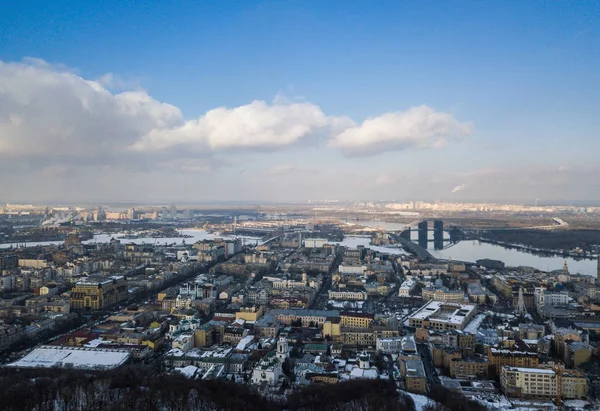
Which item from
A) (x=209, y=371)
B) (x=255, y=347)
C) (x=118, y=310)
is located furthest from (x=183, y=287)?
(x=209, y=371)

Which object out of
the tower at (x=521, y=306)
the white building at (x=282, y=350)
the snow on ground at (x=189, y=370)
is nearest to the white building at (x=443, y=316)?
the tower at (x=521, y=306)

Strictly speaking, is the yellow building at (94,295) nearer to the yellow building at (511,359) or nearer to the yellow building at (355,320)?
the yellow building at (355,320)

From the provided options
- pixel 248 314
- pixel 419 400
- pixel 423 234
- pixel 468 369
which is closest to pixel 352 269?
pixel 248 314

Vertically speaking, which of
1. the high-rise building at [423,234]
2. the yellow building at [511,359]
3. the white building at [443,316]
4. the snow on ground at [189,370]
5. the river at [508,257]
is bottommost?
the snow on ground at [189,370]

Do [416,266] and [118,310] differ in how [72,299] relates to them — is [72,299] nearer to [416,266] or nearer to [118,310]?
[118,310]

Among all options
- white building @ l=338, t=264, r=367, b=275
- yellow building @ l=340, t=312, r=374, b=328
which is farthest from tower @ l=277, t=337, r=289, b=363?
white building @ l=338, t=264, r=367, b=275

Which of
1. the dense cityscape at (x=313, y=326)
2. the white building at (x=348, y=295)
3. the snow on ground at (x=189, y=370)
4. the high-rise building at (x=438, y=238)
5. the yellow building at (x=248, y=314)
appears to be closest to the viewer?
the dense cityscape at (x=313, y=326)

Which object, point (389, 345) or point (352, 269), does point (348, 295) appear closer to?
point (352, 269)
